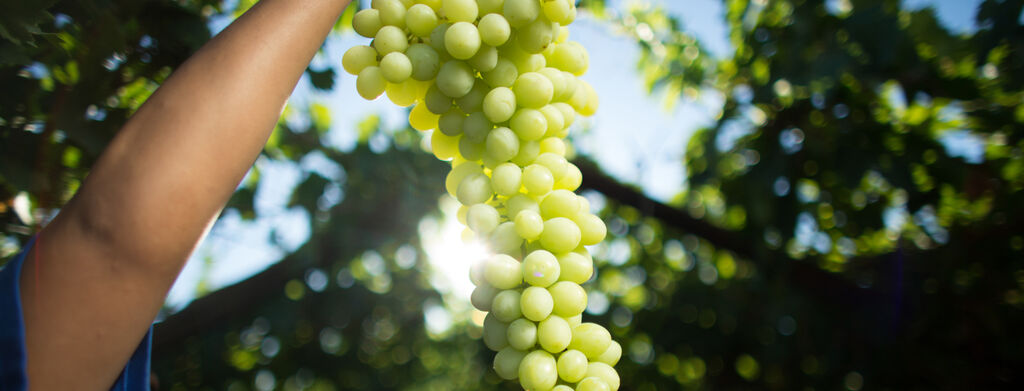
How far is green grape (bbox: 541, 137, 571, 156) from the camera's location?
0.48m

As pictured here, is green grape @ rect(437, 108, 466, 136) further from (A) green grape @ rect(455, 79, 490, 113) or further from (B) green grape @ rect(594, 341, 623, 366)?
(B) green grape @ rect(594, 341, 623, 366)

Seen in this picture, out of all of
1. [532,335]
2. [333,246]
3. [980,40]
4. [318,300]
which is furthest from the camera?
[318,300]

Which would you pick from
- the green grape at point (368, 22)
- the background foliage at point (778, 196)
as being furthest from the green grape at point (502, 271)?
the background foliage at point (778, 196)

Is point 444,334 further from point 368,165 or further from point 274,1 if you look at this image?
point 274,1

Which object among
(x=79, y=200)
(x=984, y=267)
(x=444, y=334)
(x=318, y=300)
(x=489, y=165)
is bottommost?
(x=444, y=334)

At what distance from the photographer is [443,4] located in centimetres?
43

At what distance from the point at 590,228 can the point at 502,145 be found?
4.1 inches

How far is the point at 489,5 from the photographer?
0.43 m

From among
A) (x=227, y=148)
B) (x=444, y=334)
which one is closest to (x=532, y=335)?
(x=227, y=148)

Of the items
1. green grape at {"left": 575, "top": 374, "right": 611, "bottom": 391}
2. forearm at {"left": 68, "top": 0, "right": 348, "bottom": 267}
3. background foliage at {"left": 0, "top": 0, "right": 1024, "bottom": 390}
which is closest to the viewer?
forearm at {"left": 68, "top": 0, "right": 348, "bottom": 267}

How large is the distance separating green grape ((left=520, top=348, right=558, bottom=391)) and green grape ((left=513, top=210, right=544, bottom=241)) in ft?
0.30

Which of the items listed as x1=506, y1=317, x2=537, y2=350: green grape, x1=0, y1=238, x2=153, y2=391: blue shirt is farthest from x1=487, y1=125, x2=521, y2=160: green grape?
x1=0, y1=238, x2=153, y2=391: blue shirt

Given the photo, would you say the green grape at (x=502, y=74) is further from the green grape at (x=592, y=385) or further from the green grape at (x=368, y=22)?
the green grape at (x=592, y=385)

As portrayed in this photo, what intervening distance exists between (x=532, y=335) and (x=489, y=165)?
0.14 m
